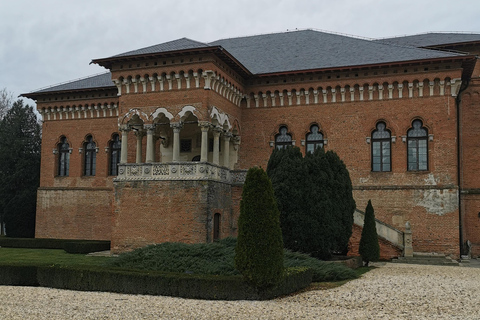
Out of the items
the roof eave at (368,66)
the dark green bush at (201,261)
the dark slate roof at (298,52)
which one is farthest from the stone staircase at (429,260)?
the dark slate roof at (298,52)

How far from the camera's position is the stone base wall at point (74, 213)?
97.8ft

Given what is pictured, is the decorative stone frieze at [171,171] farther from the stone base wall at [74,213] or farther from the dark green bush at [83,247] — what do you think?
the stone base wall at [74,213]

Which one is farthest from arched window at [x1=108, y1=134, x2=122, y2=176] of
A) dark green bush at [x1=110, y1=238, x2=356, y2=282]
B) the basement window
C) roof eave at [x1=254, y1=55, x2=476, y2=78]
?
dark green bush at [x1=110, y1=238, x2=356, y2=282]

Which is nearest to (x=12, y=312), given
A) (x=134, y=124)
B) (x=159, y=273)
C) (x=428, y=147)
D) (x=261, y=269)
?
(x=159, y=273)

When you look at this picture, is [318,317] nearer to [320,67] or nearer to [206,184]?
[206,184]

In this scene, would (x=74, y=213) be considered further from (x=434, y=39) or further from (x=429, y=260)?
(x=434, y=39)

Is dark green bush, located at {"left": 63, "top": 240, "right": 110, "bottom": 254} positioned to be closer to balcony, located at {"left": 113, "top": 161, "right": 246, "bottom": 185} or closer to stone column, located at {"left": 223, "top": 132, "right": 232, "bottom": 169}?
balcony, located at {"left": 113, "top": 161, "right": 246, "bottom": 185}

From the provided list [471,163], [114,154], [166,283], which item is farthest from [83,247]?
[471,163]

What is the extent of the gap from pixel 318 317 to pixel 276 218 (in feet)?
10.1

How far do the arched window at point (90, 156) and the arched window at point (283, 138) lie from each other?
11.6 m

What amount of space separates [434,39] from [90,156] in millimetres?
21762

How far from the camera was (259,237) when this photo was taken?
12141mm

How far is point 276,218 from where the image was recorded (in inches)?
492

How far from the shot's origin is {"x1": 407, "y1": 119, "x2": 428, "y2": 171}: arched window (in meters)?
24.1
